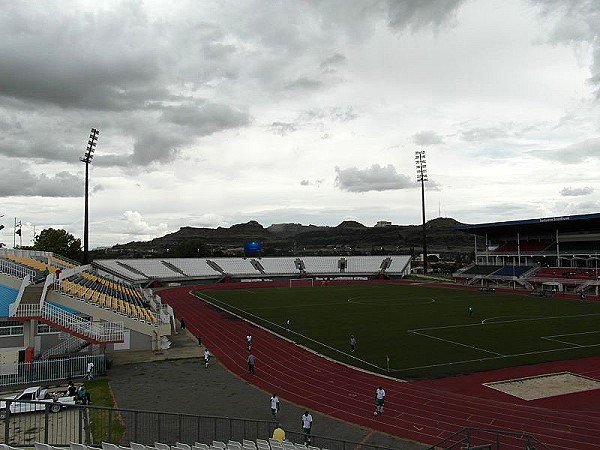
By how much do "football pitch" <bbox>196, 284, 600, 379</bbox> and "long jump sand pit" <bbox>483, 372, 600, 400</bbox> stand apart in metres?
2.64

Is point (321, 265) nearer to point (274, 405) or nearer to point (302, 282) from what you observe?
point (302, 282)

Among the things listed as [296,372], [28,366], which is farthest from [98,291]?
[296,372]

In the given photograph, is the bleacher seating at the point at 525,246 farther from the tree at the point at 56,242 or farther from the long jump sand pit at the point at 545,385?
the tree at the point at 56,242

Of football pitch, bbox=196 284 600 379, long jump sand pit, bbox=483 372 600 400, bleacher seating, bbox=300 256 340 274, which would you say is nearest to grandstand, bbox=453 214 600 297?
football pitch, bbox=196 284 600 379

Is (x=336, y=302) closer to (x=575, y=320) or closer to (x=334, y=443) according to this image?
(x=575, y=320)

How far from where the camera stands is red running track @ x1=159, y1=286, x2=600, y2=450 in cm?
1855

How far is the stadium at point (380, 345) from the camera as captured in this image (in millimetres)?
19891

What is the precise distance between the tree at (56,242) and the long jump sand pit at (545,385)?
82.9 metres

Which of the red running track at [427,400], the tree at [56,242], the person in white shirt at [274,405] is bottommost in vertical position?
the red running track at [427,400]

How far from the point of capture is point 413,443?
17.4m

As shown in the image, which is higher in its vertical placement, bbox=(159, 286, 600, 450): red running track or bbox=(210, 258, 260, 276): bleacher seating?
bbox=(210, 258, 260, 276): bleacher seating

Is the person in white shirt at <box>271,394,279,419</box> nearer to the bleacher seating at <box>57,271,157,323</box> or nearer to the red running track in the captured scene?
the red running track

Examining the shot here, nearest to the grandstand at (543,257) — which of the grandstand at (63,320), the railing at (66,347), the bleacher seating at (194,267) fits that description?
the bleacher seating at (194,267)

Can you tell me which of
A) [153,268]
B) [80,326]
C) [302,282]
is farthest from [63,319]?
[302,282]
